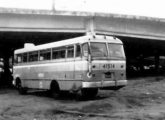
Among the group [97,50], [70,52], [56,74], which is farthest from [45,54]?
[97,50]

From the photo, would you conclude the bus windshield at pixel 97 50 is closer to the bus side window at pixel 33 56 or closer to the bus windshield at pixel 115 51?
the bus windshield at pixel 115 51

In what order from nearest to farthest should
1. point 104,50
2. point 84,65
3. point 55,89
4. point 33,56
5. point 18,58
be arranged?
point 84,65, point 104,50, point 55,89, point 33,56, point 18,58

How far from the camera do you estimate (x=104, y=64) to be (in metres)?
17.8

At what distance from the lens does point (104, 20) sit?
30.1 metres

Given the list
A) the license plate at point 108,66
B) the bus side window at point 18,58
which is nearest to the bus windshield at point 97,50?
the license plate at point 108,66

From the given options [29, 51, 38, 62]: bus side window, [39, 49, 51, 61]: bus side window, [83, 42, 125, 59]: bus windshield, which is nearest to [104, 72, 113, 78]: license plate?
[83, 42, 125, 59]: bus windshield

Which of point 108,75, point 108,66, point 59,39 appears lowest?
point 108,75

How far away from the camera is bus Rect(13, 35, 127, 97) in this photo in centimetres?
1750

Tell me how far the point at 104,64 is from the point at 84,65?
1.06m

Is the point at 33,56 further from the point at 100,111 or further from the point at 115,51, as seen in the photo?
the point at 100,111

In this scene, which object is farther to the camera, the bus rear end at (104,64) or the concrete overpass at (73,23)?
the concrete overpass at (73,23)

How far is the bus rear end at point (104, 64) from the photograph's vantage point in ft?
57.1

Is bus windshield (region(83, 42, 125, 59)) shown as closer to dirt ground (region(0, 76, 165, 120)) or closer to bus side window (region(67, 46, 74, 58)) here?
bus side window (region(67, 46, 74, 58))

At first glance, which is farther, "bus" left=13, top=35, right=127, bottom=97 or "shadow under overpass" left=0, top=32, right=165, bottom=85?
"shadow under overpass" left=0, top=32, right=165, bottom=85
